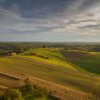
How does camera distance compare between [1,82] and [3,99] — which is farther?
[1,82]

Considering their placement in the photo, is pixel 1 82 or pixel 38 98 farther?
pixel 1 82

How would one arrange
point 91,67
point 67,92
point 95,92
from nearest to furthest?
1. point 67,92
2. point 95,92
3. point 91,67

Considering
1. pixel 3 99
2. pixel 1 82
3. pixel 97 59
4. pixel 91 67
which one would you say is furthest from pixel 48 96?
pixel 97 59

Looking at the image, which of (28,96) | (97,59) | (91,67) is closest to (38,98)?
(28,96)

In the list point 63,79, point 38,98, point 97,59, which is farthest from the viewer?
point 97,59

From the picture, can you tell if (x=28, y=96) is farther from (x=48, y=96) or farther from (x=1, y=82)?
(x=1, y=82)

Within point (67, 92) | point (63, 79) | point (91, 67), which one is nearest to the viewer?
point (67, 92)

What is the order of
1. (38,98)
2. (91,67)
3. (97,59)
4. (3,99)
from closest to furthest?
(3,99)
(38,98)
(91,67)
(97,59)

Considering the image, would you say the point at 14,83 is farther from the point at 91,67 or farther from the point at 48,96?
the point at 91,67
